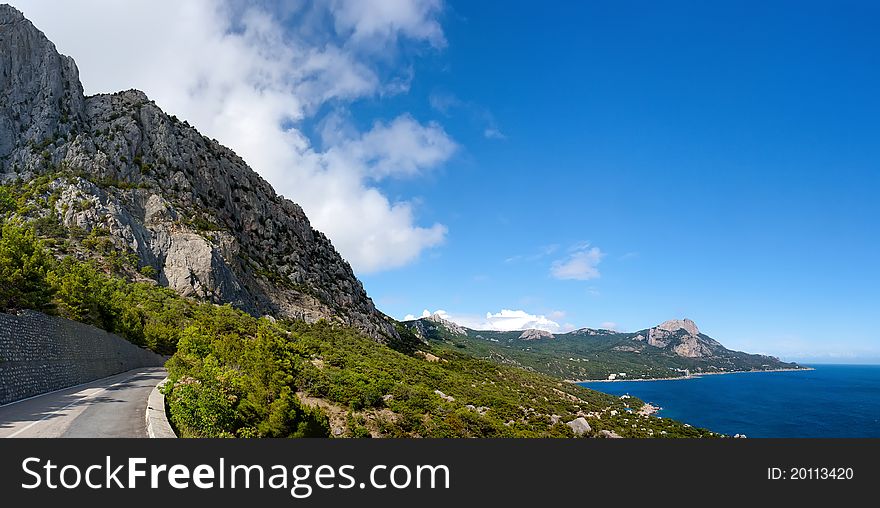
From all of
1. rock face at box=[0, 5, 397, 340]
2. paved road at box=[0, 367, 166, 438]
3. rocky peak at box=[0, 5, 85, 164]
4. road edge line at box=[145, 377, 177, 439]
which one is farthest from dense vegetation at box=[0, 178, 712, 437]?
rocky peak at box=[0, 5, 85, 164]

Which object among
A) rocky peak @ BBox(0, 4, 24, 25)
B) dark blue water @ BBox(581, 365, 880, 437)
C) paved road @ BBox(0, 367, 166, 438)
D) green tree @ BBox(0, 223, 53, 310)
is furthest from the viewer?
dark blue water @ BBox(581, 365, 880, 437)

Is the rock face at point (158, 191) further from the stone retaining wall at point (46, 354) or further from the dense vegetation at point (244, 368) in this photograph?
the stone retaining wall at point (46, 354)

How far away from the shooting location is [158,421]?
1547 cm

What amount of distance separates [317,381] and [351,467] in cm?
3467

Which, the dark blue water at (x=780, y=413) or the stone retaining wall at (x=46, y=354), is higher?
the stone retaining wall at (x=46, y=354)

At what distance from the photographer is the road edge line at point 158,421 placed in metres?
13.2

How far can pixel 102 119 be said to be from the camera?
313 feet

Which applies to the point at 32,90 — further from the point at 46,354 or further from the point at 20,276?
the point at 46,354

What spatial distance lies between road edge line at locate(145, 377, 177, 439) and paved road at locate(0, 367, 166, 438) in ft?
1.50

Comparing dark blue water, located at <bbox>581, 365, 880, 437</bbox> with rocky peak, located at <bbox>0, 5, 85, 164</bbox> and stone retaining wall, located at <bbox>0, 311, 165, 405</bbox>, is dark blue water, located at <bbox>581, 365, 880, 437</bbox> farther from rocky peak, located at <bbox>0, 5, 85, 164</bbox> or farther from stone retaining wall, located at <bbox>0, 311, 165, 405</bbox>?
rocky peak, located at <bbox>0, 5, 85, 164</bbox>

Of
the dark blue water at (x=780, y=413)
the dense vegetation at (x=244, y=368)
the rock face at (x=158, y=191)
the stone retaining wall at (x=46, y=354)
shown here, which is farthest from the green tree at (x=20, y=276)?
the dark blue water at (x=780, y=413)

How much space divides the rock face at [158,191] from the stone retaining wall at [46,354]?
3884cm

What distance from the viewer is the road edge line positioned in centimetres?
1320

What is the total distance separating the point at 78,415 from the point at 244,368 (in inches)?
381
